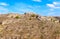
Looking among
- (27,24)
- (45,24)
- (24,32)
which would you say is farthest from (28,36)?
(45,24)

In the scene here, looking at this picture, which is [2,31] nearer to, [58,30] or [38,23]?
[38,23]

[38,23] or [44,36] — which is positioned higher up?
[38,23]

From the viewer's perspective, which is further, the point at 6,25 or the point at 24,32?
the point at 6,25

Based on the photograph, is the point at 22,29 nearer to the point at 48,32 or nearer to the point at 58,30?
the point at 48,32

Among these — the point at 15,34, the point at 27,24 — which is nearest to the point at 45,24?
the point at 27,24

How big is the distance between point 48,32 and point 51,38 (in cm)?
66

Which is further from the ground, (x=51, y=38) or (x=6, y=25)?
(x=6, y=25)

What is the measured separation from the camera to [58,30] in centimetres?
1530

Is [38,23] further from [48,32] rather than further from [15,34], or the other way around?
[15,34]

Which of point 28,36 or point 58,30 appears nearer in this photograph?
point 28,36

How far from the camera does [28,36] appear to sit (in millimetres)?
14211

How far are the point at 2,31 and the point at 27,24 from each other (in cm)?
238

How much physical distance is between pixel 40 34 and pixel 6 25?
3496 millimetres

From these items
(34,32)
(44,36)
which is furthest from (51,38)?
A: (34,32)
